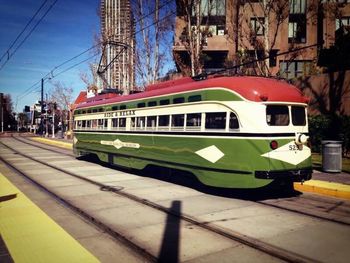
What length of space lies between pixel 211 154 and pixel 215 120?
2.91ft

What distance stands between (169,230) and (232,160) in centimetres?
285

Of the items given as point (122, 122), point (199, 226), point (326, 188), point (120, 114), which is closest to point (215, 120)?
point (199, 226)

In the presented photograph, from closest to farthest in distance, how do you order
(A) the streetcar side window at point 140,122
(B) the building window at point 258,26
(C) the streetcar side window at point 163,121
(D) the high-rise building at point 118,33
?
(C) the streetcar side window at point 163,121 → (A) the streetcar side window at point 140,122 → (B) the building window at point 258,26 → (D) the high-rise building at point 118,33

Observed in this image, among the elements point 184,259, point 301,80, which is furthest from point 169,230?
point 301,80

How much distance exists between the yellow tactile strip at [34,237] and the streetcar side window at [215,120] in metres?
4.50

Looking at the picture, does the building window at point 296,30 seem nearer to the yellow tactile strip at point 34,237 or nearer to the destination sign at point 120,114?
the destination sign at point 120,114

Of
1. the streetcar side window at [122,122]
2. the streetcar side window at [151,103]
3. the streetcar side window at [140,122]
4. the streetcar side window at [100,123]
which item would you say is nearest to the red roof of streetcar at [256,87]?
the streetcar side window at [151,103]

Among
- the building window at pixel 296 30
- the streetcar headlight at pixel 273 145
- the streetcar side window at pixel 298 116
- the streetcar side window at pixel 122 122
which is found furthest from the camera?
the building window at pixel 296 30

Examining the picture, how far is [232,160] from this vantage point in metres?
8.72

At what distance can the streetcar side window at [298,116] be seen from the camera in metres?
9.16

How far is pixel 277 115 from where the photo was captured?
8.84 metres

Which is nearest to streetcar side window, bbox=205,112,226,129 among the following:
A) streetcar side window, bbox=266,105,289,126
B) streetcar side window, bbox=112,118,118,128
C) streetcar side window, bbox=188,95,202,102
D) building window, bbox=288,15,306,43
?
streetcar side window, bbox=188,95,202,102

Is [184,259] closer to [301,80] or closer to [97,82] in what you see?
[301,80]

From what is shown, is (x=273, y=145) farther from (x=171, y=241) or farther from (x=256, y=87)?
(x=171, y=241)
